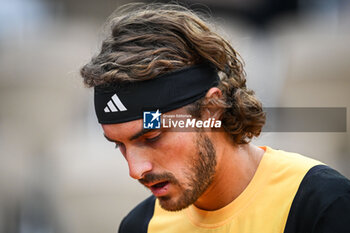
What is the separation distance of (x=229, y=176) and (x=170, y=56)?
2.04 ft

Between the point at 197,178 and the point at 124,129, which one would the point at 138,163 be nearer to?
the point at 124,129

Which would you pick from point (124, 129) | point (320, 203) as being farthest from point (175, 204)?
point (320, 203)

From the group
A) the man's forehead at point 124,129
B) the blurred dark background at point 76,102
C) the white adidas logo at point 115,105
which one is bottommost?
the blurred dark background at point 76,102

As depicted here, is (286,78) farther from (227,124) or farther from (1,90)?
(227,124)

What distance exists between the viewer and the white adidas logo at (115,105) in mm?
2027

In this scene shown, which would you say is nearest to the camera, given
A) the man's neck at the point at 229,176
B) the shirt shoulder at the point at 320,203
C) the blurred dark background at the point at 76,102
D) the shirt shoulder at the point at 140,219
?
the shirt shoulder at the point at 320,203

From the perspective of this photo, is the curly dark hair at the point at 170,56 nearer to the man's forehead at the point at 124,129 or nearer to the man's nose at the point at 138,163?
the man's forehead at the point at 124,129

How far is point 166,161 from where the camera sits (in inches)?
80.2

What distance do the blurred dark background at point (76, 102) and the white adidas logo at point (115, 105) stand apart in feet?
14.0

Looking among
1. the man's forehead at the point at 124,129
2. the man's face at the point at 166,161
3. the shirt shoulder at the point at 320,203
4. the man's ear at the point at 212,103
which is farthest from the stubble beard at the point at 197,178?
the shirt shoulder at the point at 320,203

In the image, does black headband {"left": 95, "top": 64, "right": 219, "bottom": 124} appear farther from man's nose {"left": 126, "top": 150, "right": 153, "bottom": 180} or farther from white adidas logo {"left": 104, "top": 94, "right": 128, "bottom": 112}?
man's nose {"left": 126, "top": 150, "right": 153, "bottom": 180}

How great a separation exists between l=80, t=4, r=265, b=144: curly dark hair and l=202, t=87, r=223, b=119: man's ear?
0.01 m

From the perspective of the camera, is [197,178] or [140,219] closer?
[197,178]

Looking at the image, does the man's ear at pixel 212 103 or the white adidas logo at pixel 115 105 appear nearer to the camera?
the white adidas logo at pixel 115 105
